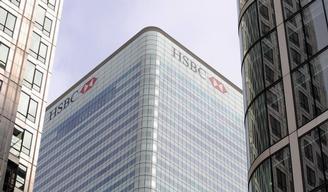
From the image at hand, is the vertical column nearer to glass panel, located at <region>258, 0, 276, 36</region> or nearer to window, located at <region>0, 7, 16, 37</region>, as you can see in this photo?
glass panel, located at <region>258, 0, 276, 36</region>

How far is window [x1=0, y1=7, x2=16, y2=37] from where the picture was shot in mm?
63625

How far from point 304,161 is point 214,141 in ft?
528

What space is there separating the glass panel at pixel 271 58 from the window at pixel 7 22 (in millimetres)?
28446

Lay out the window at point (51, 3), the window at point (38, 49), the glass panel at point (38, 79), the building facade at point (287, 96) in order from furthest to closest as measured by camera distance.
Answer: the window at point (51, 3) → the window at point (38, 49) → the glass panel at point (38, 79) → the building facade at point (287, 96)

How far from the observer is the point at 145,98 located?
185375mm

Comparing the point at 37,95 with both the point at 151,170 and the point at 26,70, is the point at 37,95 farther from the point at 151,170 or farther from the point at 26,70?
the point at 151,170

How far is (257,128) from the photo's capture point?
42875 millimetres

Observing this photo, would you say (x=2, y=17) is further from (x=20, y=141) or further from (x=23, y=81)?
(x=20, y=141)

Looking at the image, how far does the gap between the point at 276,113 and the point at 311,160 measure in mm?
4996

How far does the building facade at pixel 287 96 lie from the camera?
37.2m

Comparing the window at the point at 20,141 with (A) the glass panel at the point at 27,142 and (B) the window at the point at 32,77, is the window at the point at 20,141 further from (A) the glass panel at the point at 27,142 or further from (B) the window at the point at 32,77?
(B) the window at the point at 32,77

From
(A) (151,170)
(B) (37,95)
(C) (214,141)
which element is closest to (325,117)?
(B) (37,95)

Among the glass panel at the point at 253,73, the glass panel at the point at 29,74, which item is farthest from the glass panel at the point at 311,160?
the glass panel at the point at 29,74

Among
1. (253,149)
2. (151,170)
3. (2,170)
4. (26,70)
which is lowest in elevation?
(253,149)
